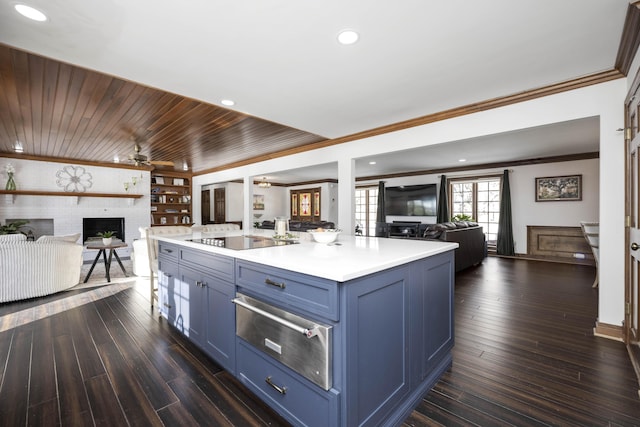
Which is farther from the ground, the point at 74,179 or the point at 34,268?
the point at 74,179

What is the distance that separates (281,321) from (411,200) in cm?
797

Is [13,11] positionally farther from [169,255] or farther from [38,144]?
[38,144]

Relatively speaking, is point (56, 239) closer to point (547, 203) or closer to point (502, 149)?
point (502, 149)

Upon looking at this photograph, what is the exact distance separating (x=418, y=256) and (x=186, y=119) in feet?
11.7

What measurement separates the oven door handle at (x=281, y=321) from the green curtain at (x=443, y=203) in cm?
746

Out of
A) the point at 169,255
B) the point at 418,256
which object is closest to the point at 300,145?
the point at 169,255

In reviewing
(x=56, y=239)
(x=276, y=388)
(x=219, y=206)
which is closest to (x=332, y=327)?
(x=276, y=388)

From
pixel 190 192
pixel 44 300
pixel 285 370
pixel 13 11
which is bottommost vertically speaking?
pixel 44 300

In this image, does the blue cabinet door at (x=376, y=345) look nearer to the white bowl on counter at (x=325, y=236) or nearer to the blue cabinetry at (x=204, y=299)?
the white bowl on counter at (x=325, y=236)

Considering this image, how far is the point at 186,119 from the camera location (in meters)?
3.88

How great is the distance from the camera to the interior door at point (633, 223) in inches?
80.5

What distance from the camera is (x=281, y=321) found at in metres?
1.47

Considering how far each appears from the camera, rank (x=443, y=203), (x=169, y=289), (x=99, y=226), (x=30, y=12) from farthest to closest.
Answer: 1. (x=443, y=203)
2. (x=99, y=226)
3. (x=169, y=289)
4. (x=30, y=12)

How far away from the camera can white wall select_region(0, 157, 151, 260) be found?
6305mm
